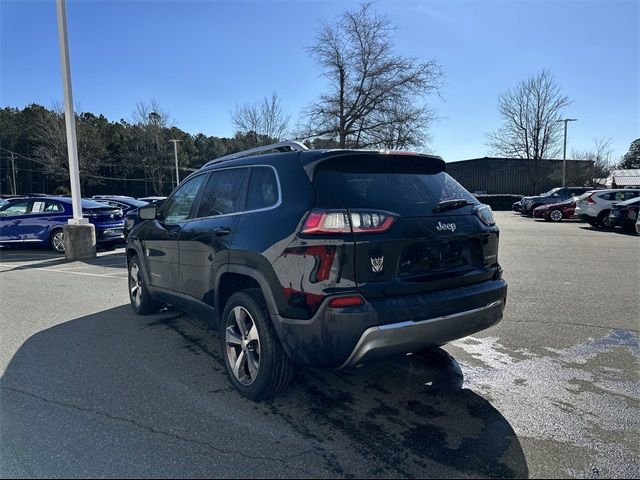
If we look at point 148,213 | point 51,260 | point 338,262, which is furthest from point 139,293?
point 51,260

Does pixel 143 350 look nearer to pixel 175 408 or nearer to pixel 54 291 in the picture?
pixel 175 408

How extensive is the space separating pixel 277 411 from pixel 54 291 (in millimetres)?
5912

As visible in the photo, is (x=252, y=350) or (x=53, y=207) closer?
(x=252, y=350)

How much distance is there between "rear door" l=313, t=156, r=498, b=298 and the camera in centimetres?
284

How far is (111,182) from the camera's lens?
49.2m

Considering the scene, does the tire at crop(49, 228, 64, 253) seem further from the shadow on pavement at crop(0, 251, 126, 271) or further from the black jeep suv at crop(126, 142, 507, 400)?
the black jeep suv at crop(126, 142, 507, 400)

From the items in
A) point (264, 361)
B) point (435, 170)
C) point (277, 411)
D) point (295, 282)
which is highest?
point (435, 170)

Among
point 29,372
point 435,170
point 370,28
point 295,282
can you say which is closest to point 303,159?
point 295,282

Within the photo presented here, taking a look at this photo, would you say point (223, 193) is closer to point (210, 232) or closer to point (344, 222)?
point (210, 232)

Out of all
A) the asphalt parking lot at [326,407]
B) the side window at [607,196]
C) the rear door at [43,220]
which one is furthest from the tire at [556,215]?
the rear door at [43,220]

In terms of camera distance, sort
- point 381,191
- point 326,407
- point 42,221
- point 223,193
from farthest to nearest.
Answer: point 42,221 < point 223,193 < point 326,407 < point 381,191

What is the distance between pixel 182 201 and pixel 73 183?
327 inches

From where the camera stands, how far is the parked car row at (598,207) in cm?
1641

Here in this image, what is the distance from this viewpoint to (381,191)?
10.3 feet
